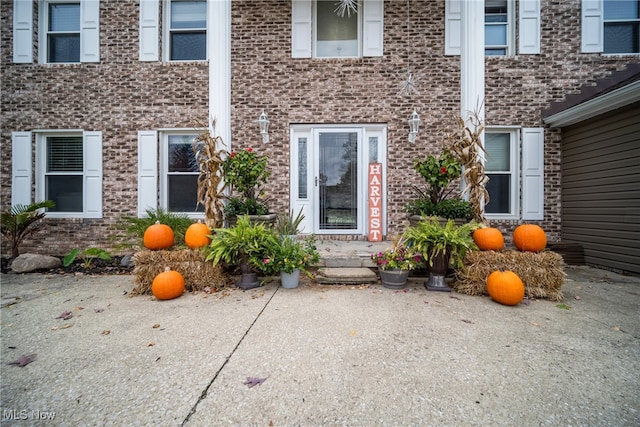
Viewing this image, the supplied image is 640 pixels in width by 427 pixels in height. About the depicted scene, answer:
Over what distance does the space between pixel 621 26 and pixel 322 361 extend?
27.4ft

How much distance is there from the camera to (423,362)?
1.80m

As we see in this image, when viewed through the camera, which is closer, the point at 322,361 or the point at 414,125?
the point at 322,361

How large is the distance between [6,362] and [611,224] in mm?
7503

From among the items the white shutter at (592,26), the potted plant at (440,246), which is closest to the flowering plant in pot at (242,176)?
the potted plant at (440,246)

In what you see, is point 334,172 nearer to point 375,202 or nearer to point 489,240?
point 375,202

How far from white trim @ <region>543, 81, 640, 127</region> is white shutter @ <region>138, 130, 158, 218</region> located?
311 inches

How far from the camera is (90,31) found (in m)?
5.52

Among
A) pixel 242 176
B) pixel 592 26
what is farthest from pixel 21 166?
pixel 592 26

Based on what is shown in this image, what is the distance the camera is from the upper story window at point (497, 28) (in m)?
5.54

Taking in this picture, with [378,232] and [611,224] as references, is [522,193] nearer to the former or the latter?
[611,224]

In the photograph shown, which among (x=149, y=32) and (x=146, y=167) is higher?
(x=149, y=32)

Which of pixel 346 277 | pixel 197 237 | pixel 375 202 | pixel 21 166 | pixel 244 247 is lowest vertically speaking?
pixel 346 277

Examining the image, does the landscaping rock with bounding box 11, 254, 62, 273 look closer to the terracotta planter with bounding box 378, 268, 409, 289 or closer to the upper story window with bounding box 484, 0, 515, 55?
the terracotta planter with bounding box 378, 268, 409, 289

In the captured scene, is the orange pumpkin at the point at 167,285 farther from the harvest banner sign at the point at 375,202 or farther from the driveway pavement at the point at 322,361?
the harvest banner sign at the point at 375,202
